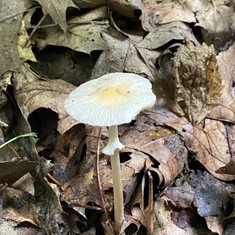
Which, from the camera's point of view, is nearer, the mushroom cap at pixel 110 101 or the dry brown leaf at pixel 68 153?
the mushroom cap at pixel 110 101

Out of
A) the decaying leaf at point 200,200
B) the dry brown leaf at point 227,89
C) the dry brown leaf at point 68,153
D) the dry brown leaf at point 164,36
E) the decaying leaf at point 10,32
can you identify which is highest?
the decaying leaf at point 10,32

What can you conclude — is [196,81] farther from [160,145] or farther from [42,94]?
[42,94]

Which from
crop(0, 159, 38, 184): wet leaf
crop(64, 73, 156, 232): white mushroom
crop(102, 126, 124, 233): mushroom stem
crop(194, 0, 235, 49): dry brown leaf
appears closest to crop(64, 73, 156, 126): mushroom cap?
crop(64, 73, 156, 232): white mushroom

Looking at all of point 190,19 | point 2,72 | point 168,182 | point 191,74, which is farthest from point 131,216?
point 190,19

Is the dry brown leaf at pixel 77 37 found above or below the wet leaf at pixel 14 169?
above

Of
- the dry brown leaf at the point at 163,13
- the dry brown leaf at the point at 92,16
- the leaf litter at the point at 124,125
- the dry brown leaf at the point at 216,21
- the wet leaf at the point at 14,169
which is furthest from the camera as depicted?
the dry brown leaf at the point at 216,21

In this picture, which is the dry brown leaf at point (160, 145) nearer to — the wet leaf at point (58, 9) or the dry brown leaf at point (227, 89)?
the dry brown leaf at point (227, 89)

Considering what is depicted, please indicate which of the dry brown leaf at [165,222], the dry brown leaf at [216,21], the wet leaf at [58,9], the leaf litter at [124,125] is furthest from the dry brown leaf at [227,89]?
the wet leaf at [58,9]
